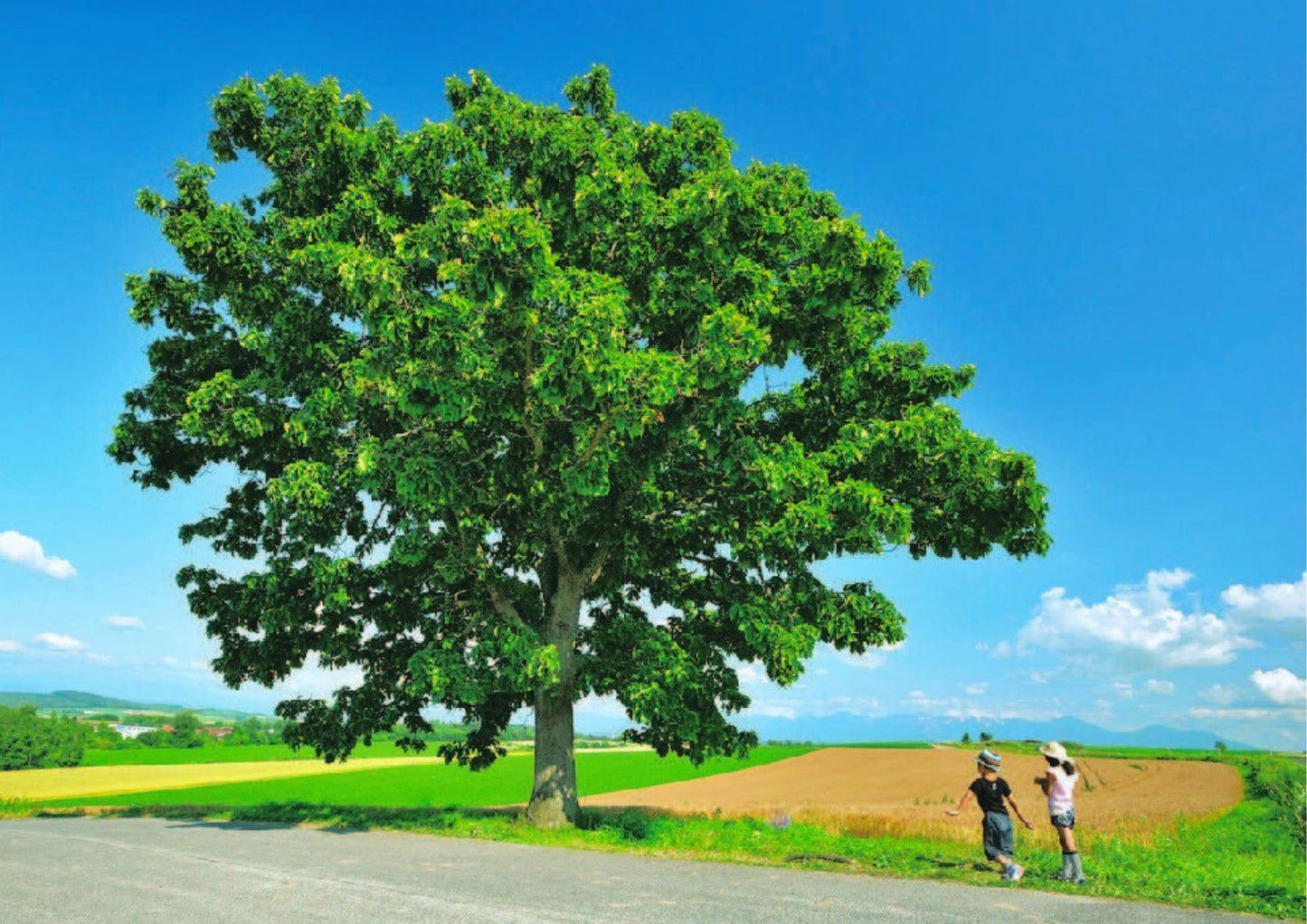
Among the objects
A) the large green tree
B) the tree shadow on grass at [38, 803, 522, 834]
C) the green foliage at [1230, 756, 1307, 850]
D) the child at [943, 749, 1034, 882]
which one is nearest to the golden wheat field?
the tree shadow on grass at [38, 803, 522, 834]

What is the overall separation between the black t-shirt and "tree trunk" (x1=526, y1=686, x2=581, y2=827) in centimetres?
876

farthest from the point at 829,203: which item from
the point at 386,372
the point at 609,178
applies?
the point at 386,372

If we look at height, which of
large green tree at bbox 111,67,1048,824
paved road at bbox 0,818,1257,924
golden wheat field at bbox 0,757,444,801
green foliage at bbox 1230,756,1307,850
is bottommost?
golden wheat field at bbox 0,757,444,801

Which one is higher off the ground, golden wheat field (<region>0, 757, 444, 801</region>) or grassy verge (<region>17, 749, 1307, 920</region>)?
grassy verge (<region>17, 749, 1307, 920</region>)

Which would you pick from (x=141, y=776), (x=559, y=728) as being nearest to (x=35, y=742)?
(x=141, y=776)

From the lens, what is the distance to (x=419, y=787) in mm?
39156

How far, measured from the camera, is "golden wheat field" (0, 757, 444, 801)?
4000 centimetres

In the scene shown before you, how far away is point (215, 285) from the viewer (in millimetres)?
18172

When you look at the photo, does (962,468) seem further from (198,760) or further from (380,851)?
(198,760)

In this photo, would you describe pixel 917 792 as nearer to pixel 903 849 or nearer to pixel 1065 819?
pixel 903 849

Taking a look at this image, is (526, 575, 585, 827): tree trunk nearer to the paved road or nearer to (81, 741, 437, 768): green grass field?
the paved road

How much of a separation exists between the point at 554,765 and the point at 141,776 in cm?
4083

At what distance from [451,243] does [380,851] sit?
10447 mm

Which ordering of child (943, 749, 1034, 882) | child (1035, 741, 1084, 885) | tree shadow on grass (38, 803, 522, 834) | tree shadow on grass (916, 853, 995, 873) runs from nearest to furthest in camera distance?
1. child (1035, 741, 1084, 885)
2. child (943, 749, 1034, 882)
3. tree shadow on grass (916, 853, 995, 873)
4. tree shadow on grass (38, 803, 522, 834)
